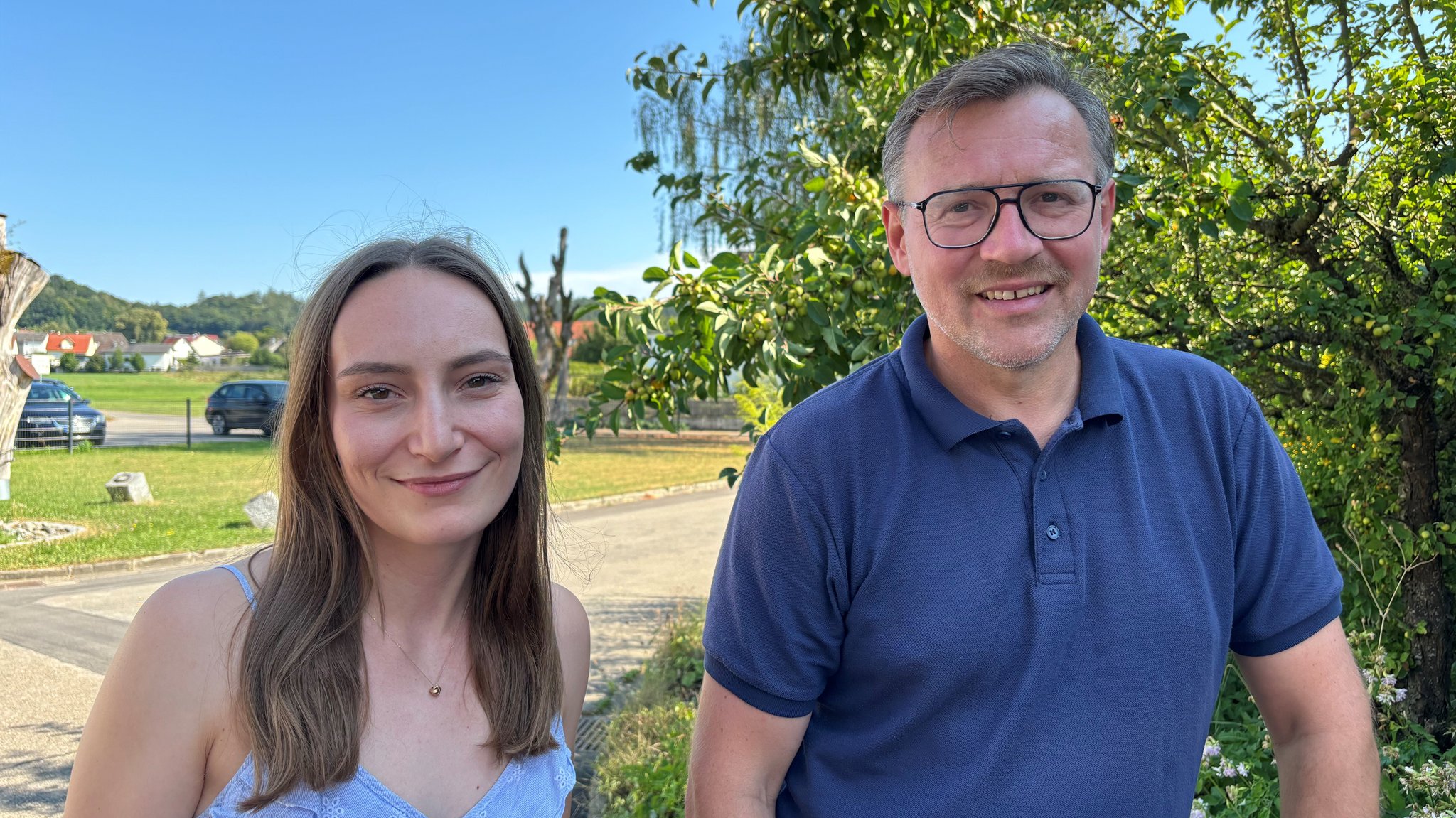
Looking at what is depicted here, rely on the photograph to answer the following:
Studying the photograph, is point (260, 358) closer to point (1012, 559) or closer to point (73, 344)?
point (73, 344)

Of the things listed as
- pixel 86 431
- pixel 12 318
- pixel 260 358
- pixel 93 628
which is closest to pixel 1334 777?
pixel 93 628

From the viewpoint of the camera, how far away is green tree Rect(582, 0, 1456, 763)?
9.87 ft

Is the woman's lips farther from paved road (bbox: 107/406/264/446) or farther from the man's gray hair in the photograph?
paved road (bbox: 107/406/264/446)

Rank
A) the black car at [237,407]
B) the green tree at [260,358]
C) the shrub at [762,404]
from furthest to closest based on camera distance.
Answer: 1. the green tree at [260,358]
2. the black car at [237,407]
3. the shrub at [762,404]

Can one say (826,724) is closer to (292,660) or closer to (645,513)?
(292,660)

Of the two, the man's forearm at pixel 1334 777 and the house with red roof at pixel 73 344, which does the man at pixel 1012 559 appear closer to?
the man's forearm at pixel 1334 777

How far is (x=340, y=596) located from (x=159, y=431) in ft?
108

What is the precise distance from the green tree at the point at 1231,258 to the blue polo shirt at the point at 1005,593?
4.03ft

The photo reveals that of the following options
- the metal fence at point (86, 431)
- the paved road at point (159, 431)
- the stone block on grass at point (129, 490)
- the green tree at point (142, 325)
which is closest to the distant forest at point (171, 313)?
the green tree at point (142, 325)

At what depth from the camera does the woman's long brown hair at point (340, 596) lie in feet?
4.87

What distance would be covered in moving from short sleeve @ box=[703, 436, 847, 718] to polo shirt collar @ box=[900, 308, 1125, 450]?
256mm

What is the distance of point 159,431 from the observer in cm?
2992

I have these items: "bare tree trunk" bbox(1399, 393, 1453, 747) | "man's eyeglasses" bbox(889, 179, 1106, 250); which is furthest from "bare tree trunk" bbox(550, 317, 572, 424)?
"man's eyeglasses" bbox(889, 179, 1106, 250)

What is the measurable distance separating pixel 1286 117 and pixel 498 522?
337cm
